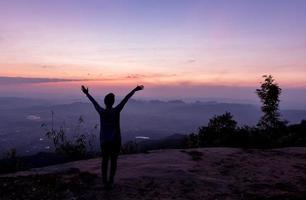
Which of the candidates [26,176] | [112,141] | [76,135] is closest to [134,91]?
[112,141]

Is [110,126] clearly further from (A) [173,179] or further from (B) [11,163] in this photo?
(B) [11,163]

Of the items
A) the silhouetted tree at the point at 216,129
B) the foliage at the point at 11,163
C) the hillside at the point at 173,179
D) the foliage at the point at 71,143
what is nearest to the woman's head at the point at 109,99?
the hillside at the point at 173,179

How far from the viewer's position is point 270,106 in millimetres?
40844

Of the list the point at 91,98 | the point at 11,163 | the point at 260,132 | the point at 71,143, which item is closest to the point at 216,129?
the point at 260,132

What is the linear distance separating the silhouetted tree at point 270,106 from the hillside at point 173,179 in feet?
73.1

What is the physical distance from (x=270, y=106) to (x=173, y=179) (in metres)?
28.6

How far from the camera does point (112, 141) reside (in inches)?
479

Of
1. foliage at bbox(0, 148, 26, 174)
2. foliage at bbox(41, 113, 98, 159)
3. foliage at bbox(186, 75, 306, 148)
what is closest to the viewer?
foliage at bbox(0, 148, 26, 174)

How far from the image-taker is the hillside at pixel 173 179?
12602 mm

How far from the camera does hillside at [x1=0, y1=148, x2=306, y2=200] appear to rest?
12.6m

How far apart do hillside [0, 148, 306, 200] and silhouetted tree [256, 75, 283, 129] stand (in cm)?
2229

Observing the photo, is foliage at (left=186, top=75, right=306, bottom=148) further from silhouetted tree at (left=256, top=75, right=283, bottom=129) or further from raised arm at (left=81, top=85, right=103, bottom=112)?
raised arm at (left=81, top=85, right=103, bottom=112)

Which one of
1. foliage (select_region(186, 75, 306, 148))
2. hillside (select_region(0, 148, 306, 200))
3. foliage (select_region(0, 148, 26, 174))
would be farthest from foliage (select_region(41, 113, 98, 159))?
foliage (select_region(186, 75, 306, 148))

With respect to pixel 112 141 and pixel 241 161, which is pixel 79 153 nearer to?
pixel 241 161
